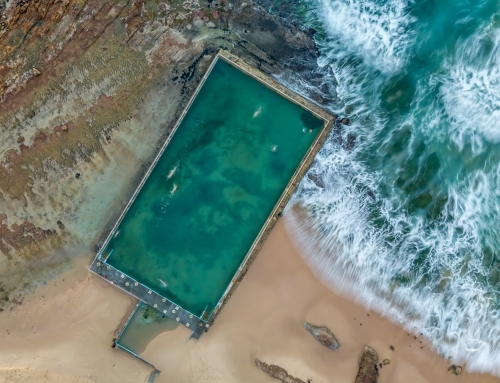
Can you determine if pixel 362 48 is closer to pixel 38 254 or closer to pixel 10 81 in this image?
pixel 10 81

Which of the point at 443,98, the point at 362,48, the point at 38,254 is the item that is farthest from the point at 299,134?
the point at 38,254

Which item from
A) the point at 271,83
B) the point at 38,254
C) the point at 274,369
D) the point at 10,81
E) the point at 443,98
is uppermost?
the point at 443,98

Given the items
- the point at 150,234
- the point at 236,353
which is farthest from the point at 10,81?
the point at 236,353

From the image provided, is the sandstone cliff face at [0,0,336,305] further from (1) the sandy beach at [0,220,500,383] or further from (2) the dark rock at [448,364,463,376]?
(2) the dark rock at [448,364,463,376]

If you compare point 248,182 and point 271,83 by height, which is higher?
point 271,83

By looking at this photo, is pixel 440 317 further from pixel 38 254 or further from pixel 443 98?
pixel 38 254

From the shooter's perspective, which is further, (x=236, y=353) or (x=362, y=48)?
(x=362, y=48)

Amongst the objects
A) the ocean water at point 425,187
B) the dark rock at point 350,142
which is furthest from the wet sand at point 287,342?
the dark rock at point 350,142

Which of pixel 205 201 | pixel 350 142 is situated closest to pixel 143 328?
pixel 205 201
